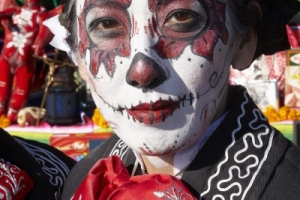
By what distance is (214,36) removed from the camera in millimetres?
897

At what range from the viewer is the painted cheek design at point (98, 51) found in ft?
2.88

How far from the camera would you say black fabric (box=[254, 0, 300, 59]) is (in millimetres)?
972

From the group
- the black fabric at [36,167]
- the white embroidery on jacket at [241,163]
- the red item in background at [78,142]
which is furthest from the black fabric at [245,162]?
the red item in background at [78,142]

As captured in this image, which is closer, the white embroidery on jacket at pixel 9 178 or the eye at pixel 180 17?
the eye at pixel 180 17

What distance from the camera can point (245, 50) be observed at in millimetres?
986

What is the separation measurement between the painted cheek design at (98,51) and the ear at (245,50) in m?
0.22

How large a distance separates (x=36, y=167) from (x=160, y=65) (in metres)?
0.44

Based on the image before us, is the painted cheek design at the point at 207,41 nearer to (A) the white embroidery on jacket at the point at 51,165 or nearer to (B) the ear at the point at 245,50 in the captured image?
(B) the ear at the point at 245,50

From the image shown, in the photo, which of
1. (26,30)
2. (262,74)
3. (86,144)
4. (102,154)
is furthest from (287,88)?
(102,154)

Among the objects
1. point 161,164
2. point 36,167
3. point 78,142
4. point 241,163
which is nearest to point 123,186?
point 161,164

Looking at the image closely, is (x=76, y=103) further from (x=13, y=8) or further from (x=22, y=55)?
(x=13, y=8)

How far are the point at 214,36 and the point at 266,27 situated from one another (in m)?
0.13

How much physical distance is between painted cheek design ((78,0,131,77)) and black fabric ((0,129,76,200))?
307 mm

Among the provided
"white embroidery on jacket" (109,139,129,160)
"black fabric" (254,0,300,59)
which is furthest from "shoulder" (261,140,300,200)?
"white embroidery on jacket" (109,139,129,160)
